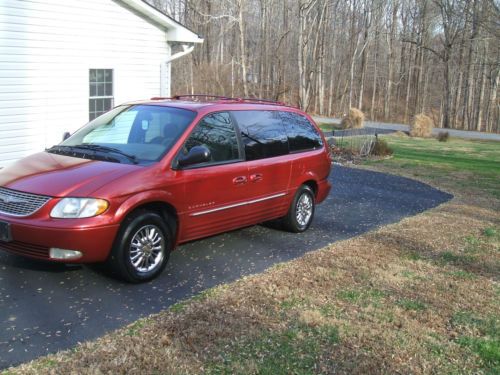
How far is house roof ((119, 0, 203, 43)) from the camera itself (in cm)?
1227

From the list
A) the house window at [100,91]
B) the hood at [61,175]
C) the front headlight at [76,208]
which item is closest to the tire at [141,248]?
the front headlight at [76,208]

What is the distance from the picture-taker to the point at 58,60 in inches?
443

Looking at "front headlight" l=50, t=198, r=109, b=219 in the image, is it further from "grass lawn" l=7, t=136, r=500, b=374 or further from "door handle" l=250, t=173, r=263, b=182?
"door handle" l=250, t=173, r=263, b=182

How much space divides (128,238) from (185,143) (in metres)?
1.23

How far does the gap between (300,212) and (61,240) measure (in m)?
3.67

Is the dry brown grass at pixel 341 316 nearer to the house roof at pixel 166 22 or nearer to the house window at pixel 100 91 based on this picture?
the house window at pixel 100 91

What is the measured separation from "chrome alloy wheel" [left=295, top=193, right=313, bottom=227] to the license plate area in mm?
3785

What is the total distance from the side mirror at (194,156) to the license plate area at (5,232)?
1.71 meters

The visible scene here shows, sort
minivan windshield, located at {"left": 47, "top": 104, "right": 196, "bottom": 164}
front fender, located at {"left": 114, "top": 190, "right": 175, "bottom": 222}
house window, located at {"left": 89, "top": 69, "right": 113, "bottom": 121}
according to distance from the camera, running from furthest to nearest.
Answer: house window, located at {"left": 89, "top": 69, "right": 113, "bottom": 121} → minivan windshield, located at {"left": 47, "top": 104, "right": 196, "bottom": 164} → front fender, located at {"left": 114, "top": 190, "right": 175, "bottom": 222}

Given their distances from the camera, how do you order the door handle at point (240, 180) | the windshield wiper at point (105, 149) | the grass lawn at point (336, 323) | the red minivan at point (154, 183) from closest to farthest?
the grass lawn at point (336, 323) < the red minivan at point (154, 183) < the windshield wiper at point (105, 149) < the door handle at point (240, 180)

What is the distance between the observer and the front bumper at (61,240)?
468 centimetres

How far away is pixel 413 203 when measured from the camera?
1040 centimetres

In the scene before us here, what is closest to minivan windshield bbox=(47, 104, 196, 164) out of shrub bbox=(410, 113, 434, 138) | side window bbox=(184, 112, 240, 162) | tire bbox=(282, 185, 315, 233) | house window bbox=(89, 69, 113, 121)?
side window bbox=(184, 112, 240, 162)

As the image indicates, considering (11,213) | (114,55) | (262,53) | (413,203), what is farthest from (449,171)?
(262,53)
